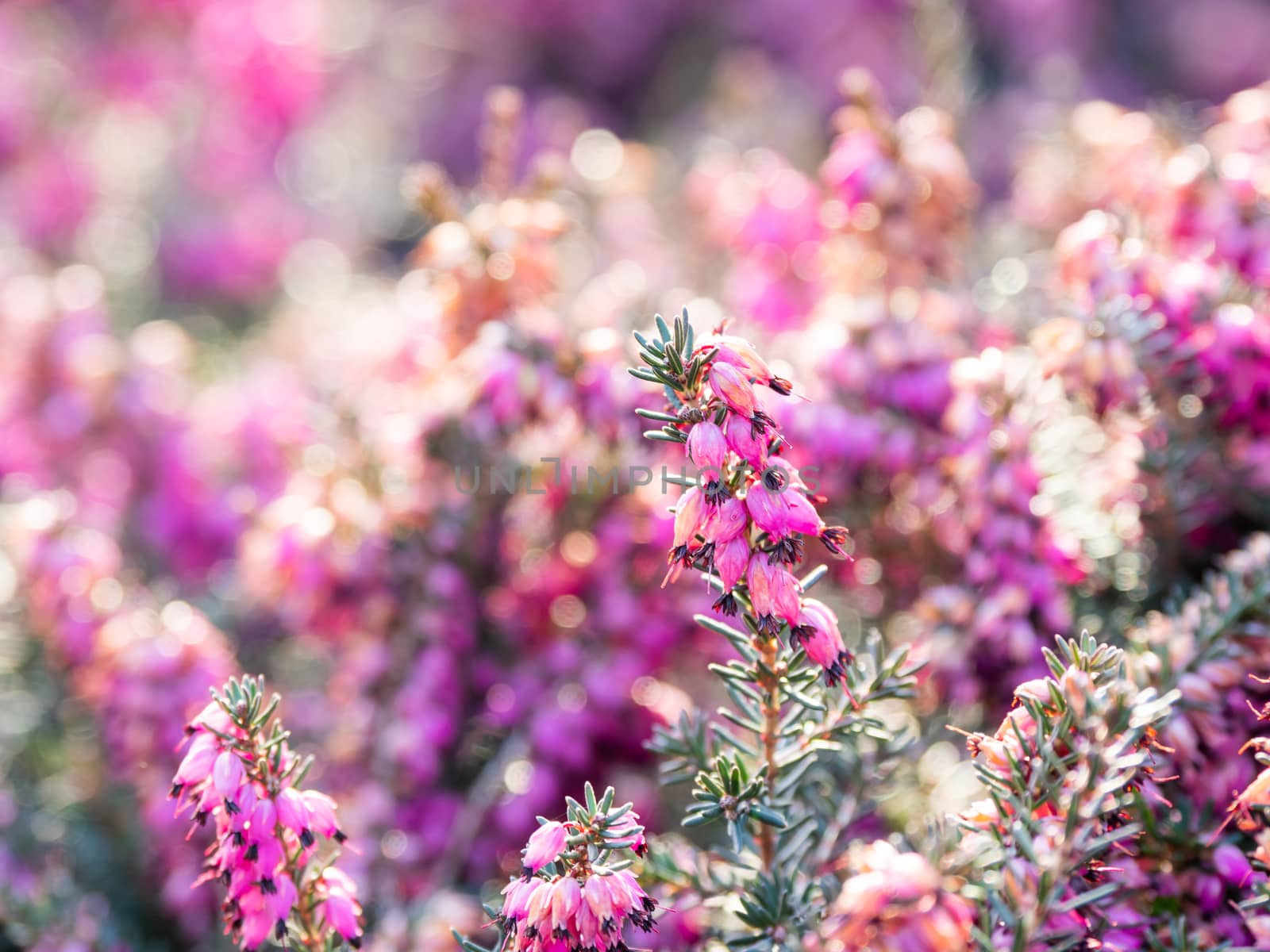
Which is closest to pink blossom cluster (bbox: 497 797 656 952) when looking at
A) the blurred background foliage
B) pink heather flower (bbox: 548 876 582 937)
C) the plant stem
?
pink heather flower (bbox: 548 876 582 937)

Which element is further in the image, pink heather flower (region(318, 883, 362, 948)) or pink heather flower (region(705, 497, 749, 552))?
pink heather flower (region(318, 883, 362, 948))

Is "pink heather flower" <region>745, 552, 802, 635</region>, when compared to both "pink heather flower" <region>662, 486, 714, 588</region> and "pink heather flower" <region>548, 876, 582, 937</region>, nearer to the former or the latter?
"pink heather flower" <region>662, 486, 714, 588</region>

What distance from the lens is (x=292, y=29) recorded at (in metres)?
3.59

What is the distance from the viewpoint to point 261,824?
2.72 feet

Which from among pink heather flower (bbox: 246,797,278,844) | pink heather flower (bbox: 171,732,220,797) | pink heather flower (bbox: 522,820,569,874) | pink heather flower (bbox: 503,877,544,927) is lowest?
pink heather flower (bbox: 503,877,544,927)

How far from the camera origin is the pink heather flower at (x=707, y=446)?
0.76 metres

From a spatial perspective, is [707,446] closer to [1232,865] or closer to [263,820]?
[263,820]

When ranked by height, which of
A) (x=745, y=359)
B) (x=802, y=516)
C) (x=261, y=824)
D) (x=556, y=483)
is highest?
(x=556, y=483)

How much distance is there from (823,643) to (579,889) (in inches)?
10.2

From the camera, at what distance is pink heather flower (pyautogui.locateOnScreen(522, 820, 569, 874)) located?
0.80 m

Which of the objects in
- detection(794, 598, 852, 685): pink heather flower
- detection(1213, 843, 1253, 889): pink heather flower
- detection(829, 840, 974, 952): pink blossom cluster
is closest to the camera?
detection(829, 840, 974, 952): pink blossom cluster

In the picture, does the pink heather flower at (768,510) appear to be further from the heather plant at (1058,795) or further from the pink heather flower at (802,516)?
the heather plant at (1058,795)

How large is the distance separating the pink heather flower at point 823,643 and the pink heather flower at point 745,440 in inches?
5.3

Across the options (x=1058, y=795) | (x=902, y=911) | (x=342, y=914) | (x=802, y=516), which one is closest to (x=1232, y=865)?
(x=1058, y=795)
